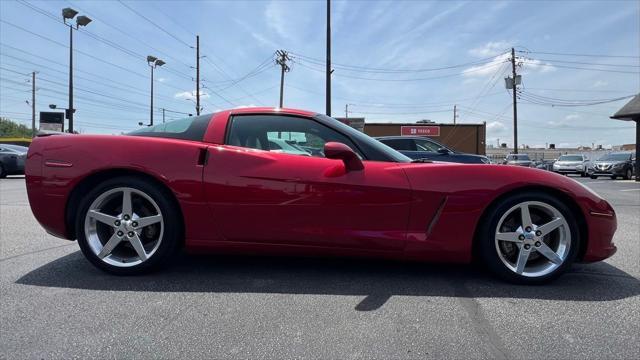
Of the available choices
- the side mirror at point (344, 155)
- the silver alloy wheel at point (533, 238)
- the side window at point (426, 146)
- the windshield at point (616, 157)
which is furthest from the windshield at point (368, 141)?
the windshield at point (616, 157)

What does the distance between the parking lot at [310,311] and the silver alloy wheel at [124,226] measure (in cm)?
19

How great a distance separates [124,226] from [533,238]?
297 centimetres

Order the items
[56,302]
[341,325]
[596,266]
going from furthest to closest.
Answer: [596,266], [56,302], [341,325]

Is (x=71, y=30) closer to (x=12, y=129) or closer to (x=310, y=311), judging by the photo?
(x=310, y=311)

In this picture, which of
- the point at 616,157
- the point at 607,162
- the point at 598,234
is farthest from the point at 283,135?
the point at 616,157

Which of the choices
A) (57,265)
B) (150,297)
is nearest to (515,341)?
(150,297)

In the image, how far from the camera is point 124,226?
311 centimetres

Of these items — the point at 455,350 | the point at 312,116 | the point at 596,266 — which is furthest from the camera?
the point at 596,266

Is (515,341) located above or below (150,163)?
below

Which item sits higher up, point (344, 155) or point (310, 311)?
point (344, 155)

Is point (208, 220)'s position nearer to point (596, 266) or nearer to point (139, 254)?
point (139, 254)

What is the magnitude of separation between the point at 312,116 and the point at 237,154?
2.24 feet

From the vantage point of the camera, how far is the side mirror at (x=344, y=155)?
2885 mm

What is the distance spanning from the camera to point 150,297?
277 cm
